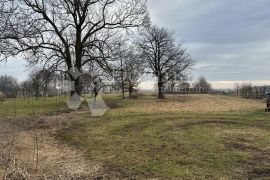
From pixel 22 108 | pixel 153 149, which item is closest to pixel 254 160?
pixel 153 149

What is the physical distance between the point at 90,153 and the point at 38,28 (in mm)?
18916

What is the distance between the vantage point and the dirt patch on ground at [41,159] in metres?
8.02

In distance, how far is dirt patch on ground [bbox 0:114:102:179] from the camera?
8023 mm

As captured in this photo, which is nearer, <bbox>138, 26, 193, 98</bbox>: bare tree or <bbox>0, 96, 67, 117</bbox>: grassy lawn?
<bbox>0, 96, 67, 117</bbox>: grassy lawn

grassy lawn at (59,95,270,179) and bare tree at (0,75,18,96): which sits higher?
bare tree at (0,75,18,96)

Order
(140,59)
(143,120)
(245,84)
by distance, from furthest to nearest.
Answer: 1. (245,84)
2. (140,59)
3. (143,120)

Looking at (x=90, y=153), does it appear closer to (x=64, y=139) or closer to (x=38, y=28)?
(x=64, y=139)

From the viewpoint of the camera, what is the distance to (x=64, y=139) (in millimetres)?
13156

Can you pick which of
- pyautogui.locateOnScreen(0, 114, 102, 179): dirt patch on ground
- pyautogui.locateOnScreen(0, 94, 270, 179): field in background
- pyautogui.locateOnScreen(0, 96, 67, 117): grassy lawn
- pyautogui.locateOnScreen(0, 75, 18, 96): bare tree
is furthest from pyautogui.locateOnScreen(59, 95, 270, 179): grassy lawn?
pyautogui.locateOnScreen(0, 96, 67, 117): grassy lawn

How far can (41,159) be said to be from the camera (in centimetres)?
976

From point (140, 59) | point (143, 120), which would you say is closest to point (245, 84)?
point (140, 59)

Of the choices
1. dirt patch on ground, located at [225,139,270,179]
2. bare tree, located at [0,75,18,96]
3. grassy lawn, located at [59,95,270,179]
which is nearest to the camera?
dirt patch on ground, located at [225,139,270,179]

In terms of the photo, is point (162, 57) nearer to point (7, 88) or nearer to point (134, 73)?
point (134, 73)

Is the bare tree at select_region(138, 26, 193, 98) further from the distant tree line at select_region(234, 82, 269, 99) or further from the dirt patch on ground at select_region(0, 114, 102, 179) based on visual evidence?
the dirt patch on ground at select_region(0, 114, 102, 179)
